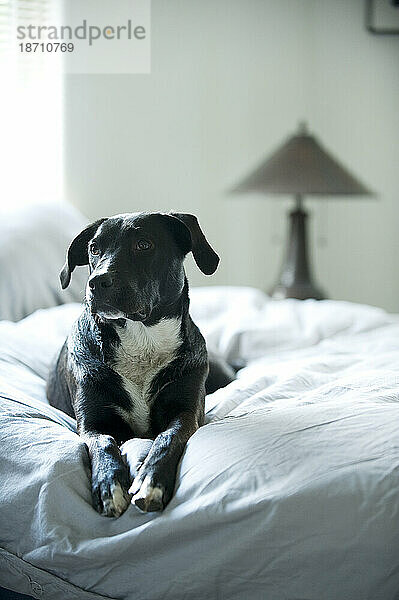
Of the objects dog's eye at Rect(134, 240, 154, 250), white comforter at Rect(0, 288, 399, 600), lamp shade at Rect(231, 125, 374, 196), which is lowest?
white comforter at Rect(0, 288, 399, 600)

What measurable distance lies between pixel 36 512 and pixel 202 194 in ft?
7.33

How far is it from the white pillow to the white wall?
0.42 metres

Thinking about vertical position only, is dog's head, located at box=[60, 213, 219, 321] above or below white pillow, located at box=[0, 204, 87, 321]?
above

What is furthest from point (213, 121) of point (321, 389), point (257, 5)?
point (321, 389)

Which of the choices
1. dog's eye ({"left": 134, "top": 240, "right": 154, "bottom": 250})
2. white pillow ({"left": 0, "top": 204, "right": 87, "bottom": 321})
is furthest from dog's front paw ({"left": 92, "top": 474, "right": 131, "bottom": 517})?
white pillow ({"left": 0, "top": 204, "right": 87, "bottom": 321})

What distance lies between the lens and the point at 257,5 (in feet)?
10.8

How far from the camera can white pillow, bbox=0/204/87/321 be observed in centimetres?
218

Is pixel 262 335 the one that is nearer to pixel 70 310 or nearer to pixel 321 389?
pixel 70 310

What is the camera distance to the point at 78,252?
1.40m

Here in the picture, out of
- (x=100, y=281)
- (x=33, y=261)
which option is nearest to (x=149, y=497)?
(x=100, y=281)

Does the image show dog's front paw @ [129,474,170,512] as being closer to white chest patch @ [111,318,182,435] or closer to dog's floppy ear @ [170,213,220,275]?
white chest patch @ [111,318,182,435]

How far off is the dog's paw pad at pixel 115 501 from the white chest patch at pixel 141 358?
26 centimetres

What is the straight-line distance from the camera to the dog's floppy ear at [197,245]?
1.33 metres

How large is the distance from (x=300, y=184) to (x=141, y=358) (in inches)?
66.2
